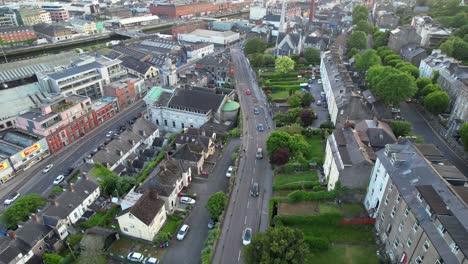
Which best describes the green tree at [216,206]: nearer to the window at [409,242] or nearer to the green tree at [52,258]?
the green tree at [52,258]

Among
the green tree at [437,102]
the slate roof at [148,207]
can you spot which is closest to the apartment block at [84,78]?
Result: the slate roof at [148,207]

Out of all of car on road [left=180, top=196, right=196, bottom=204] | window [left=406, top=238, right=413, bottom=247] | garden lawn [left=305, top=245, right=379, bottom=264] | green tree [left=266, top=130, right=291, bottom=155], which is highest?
window [left=406, top=238, right=413, bottom=247]

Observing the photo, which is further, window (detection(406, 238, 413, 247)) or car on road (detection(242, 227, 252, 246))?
car on road (detection(242, 227, 252, 246))

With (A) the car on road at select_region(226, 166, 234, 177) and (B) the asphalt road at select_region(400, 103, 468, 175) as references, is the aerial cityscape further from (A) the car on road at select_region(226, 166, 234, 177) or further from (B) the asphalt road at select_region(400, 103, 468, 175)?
(B) the asphalt road at select_region(400, 103, 468, 175)

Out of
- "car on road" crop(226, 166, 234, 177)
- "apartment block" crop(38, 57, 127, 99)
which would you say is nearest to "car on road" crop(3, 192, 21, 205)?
"apartment block" crop(38, 57, 127, 99)

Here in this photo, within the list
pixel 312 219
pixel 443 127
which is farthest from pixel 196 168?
pixel 443 127

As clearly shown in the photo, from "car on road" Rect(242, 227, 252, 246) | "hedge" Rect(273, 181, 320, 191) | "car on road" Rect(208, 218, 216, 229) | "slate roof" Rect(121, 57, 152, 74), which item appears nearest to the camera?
"car on road" Rect(242, 227, 252, 246)

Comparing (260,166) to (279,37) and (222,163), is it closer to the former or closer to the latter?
(222,163)

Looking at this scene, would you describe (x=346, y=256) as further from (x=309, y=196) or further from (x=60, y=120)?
(x=60, y=120)
